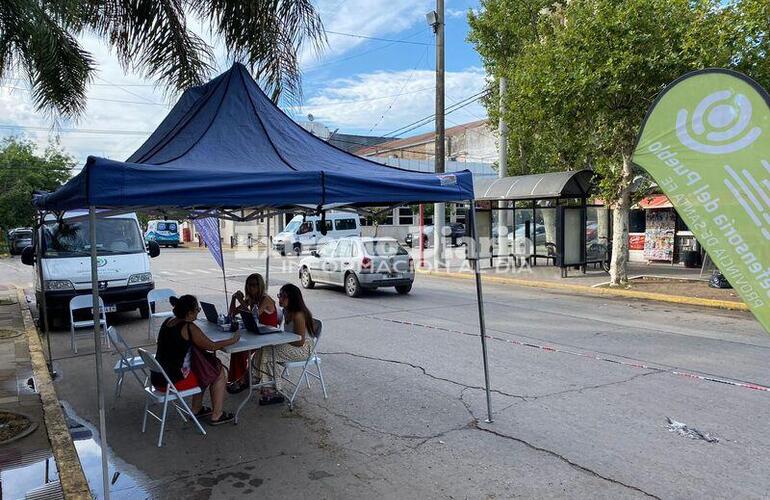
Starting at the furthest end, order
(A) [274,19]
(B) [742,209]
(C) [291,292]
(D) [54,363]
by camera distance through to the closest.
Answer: (D) [54,363] < (A) [274,19] < (C) [291,292] < (B) [742,209]

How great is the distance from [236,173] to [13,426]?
337 cm

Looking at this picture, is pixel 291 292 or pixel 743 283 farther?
pixel 291 292

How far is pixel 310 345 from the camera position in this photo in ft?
19.4

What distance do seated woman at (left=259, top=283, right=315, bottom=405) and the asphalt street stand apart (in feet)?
0.82

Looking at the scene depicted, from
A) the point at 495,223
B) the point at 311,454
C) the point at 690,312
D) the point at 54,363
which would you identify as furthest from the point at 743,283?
the point at 495,223

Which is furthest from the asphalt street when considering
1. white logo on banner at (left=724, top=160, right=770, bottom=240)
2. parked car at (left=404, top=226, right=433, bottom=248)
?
parked car at (left=404, top=226, right=433, bottom=248)

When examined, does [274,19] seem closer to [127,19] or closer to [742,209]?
[127,19]

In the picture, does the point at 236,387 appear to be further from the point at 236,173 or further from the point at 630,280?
the point at 630,280

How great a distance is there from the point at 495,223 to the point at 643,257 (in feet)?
20.0

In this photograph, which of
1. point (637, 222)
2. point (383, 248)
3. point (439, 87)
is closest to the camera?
point (383, 248)

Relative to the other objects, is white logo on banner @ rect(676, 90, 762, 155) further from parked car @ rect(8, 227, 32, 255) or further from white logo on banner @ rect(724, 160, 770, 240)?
parked car @ rect(8, 227, 32, 255)

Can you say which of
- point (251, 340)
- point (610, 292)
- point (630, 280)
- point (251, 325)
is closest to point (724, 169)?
point (251, 340)

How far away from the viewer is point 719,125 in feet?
8.80

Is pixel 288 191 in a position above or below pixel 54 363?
above
